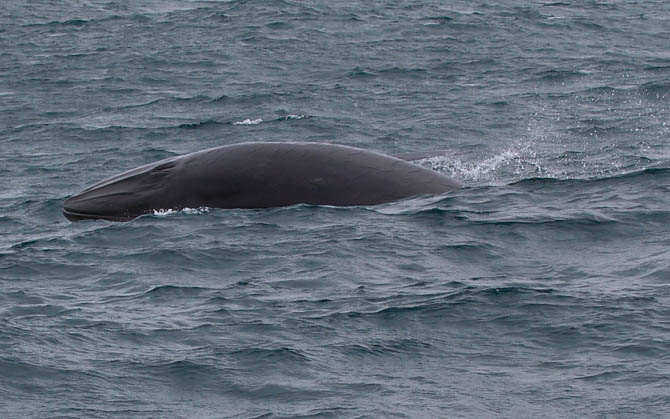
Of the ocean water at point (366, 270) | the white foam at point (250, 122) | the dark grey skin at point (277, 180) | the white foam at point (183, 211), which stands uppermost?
the dark grey skin at point (277, 180)

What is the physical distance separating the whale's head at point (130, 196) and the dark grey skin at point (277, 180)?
13 mm

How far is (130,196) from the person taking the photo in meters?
15.5

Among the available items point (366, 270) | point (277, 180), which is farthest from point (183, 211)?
point (366, 270)

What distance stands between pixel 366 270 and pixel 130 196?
4.00m

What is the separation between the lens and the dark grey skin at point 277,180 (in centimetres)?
1476

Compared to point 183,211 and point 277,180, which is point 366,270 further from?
point 183,211

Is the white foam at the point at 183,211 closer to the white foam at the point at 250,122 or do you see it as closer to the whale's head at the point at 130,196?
the whale's head at the point at 130,196

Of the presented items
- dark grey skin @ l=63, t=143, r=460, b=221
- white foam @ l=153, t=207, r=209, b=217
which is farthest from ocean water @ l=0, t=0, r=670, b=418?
dark grey skin @ l=63, t=143, r=460, b=221

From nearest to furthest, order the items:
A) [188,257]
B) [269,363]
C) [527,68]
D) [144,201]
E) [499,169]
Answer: [269,363] → [188,257] → [144,201] → [499,169] → [527,68]

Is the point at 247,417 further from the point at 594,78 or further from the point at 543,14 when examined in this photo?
the point at 543,14

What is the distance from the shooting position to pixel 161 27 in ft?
144

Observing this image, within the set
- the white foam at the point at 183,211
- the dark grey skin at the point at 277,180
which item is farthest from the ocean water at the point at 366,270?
the dark grey skin at the point at 277,180

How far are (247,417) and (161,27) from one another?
36.2m

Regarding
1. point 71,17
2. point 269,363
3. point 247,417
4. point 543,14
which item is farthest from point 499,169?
point 71,17
